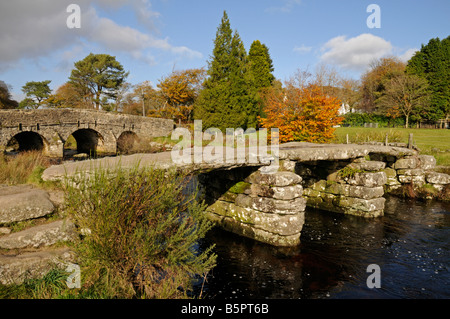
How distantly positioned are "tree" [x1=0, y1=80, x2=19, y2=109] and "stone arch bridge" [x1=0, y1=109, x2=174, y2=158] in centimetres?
866

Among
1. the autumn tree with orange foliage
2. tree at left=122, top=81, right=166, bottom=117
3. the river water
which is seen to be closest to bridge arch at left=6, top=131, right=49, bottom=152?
tree at left=122, top=81, right=166, bottom=117

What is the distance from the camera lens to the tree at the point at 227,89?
27.0 m

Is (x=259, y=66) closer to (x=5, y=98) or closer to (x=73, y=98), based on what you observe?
A: (x=73, y=98)

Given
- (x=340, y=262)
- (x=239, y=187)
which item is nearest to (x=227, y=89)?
(x=239, y=187)

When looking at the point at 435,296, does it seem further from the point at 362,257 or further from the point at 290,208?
the point at 290,208

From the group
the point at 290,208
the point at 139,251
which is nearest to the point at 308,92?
the point at 290,208

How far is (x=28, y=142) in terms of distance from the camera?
2364 centimetres

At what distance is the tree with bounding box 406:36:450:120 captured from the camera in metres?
35.0

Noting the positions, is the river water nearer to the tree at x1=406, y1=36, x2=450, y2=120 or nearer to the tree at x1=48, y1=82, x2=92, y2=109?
the tree at x1=406, y1=36, x2=450, y2=120

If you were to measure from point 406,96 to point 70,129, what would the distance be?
131ft

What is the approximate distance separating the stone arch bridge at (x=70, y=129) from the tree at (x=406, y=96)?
3024 centimetres

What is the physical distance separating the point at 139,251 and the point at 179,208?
44.9 inches

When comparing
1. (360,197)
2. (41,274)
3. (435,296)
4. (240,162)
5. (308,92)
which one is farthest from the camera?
(308,92)

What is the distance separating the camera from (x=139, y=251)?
3.47 metres
